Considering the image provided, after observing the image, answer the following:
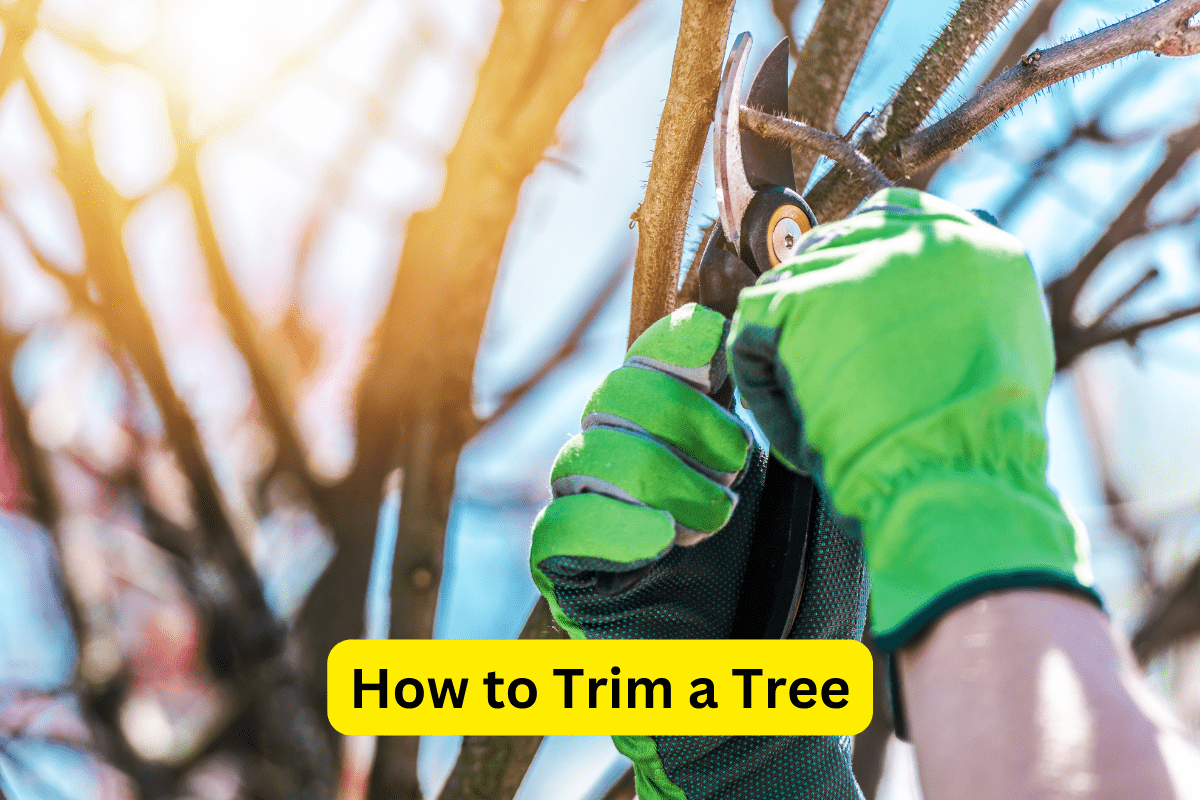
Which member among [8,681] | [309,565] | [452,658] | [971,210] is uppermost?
[971,210]

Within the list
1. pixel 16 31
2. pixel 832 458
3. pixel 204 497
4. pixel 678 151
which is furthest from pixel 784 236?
pixel 16 31

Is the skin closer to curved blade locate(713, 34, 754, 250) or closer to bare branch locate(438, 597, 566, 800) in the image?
curved blade locate(713, 34, 754, 250)

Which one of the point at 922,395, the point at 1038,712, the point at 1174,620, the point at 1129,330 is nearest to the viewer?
the point at 1038,712

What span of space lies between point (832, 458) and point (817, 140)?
36 cm

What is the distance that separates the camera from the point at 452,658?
0.76 metres

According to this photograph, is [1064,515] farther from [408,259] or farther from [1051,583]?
[408,259]

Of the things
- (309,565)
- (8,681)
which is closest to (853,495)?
(309,565)

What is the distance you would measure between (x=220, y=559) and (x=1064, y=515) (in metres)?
1.59

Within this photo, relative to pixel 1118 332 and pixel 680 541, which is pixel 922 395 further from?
pixel 1118 332

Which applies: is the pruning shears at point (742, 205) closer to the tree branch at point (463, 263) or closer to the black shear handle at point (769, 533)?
the black shear handle at point (769, 533)

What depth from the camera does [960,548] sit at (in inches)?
16.4

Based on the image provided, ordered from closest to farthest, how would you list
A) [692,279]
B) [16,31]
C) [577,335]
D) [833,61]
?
[692,279] → [833,61] → [16,31] → [577,335]

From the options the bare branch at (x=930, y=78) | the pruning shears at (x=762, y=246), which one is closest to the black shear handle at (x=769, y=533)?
the pruning shears at (x=762, y=246)

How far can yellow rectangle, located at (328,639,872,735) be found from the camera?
71 centimetres
